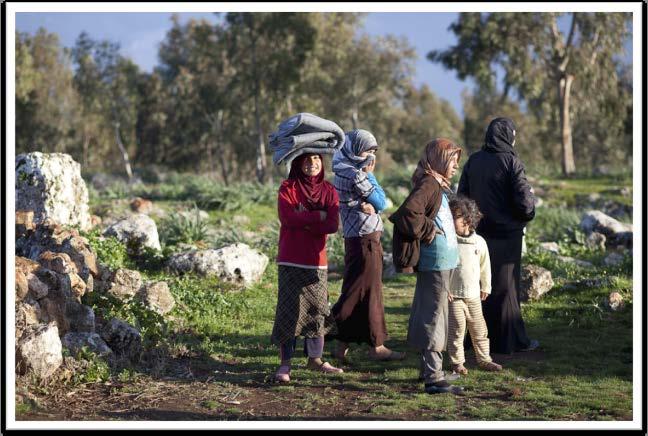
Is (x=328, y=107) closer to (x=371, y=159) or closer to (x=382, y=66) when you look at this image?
(x=382, y=66)

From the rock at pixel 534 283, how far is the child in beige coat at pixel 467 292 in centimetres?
274

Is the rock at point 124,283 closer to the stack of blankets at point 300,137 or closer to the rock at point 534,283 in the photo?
the stack of blankets at point 300,137

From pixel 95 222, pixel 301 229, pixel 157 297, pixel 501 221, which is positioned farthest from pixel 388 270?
pixel 301 229

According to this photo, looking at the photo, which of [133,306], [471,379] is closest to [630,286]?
[471,379]

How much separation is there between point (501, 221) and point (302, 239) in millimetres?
1916

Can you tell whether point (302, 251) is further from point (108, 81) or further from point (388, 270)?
point (108, 81)

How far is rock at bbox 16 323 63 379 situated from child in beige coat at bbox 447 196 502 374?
2.90 meters

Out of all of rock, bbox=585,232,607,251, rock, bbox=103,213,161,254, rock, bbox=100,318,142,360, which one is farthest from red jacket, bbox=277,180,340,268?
rock, bbox=585,232,607,251

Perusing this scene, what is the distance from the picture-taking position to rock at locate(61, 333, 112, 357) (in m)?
6.26

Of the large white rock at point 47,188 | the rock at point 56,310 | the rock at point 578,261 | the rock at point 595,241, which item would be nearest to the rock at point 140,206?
the large white rock at point 47,188

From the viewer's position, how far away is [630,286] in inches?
363

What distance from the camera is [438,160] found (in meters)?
5.92

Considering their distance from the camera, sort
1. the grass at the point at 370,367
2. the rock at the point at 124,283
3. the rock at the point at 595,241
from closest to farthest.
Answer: the grass at the point at 370,367 → the rock at the point at 124,283 → the rock at the point at 595,241

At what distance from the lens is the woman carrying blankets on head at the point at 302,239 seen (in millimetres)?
6105
